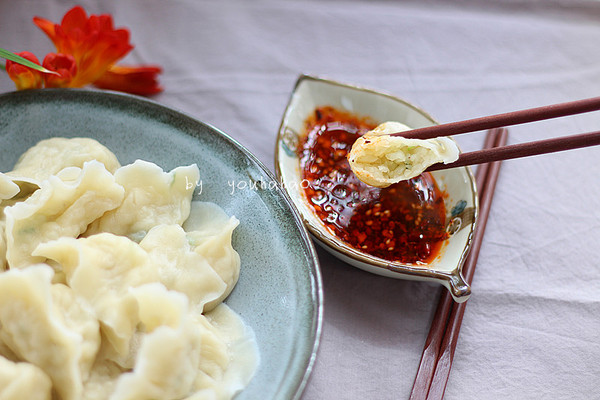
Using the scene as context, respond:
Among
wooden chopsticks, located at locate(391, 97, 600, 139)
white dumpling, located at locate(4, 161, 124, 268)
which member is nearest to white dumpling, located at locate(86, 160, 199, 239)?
white dumpling, located at locate(4, 161, 124, 268)

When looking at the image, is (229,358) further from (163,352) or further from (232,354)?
(163,352)

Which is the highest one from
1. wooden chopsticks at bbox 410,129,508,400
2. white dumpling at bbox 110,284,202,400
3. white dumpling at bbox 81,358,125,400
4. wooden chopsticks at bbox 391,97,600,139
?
wooden chopsticks at bbox 391,97,600,139

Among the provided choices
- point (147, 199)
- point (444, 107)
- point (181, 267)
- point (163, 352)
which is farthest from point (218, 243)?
point (444, 107)

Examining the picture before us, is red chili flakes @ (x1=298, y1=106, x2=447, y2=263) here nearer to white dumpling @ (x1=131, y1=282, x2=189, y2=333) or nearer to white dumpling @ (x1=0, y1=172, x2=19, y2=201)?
white dumpling @ (x1=131, y1=282, x2=189, y2=333)

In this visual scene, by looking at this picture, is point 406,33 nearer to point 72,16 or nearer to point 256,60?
point 256,60

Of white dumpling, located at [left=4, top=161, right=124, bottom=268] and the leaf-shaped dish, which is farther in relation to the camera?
the leaf-shaped dish

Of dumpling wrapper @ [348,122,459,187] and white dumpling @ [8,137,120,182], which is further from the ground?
white dumpling @ [8,137,120,182]

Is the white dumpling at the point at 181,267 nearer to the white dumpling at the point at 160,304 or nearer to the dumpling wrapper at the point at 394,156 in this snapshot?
the white dumpling at the point at 160,304
